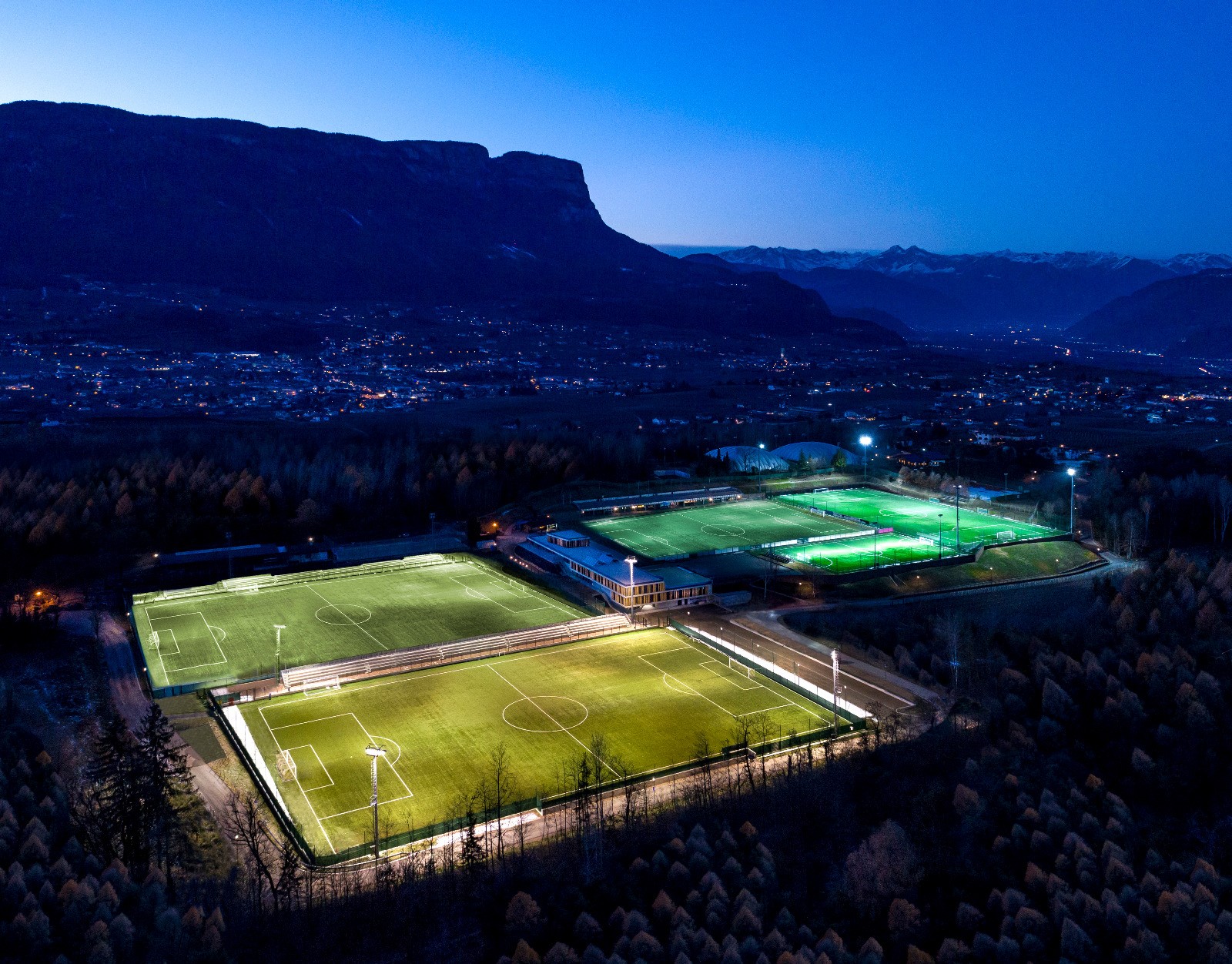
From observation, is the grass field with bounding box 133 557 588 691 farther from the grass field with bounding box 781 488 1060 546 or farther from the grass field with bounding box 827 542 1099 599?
the grass field with bounding box 781 488 1060 546

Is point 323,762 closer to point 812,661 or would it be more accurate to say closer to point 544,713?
point 544,713

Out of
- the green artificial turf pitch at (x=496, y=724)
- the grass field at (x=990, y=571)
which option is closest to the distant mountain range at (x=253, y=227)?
the grass field at (x=990, y=571)

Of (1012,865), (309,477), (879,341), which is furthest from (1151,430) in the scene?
(879,341)

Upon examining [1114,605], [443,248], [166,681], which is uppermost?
[443,248]

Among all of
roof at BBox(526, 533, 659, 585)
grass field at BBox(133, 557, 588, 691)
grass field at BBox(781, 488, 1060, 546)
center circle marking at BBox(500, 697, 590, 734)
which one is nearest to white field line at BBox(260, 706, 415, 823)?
center circle marking at BBox(500, 697, 590, 734)

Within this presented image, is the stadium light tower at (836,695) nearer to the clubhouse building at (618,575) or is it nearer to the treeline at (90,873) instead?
the clubhouse building at (618,575)

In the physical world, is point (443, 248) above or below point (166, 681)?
above

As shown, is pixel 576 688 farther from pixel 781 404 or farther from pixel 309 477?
pixel 781 404
